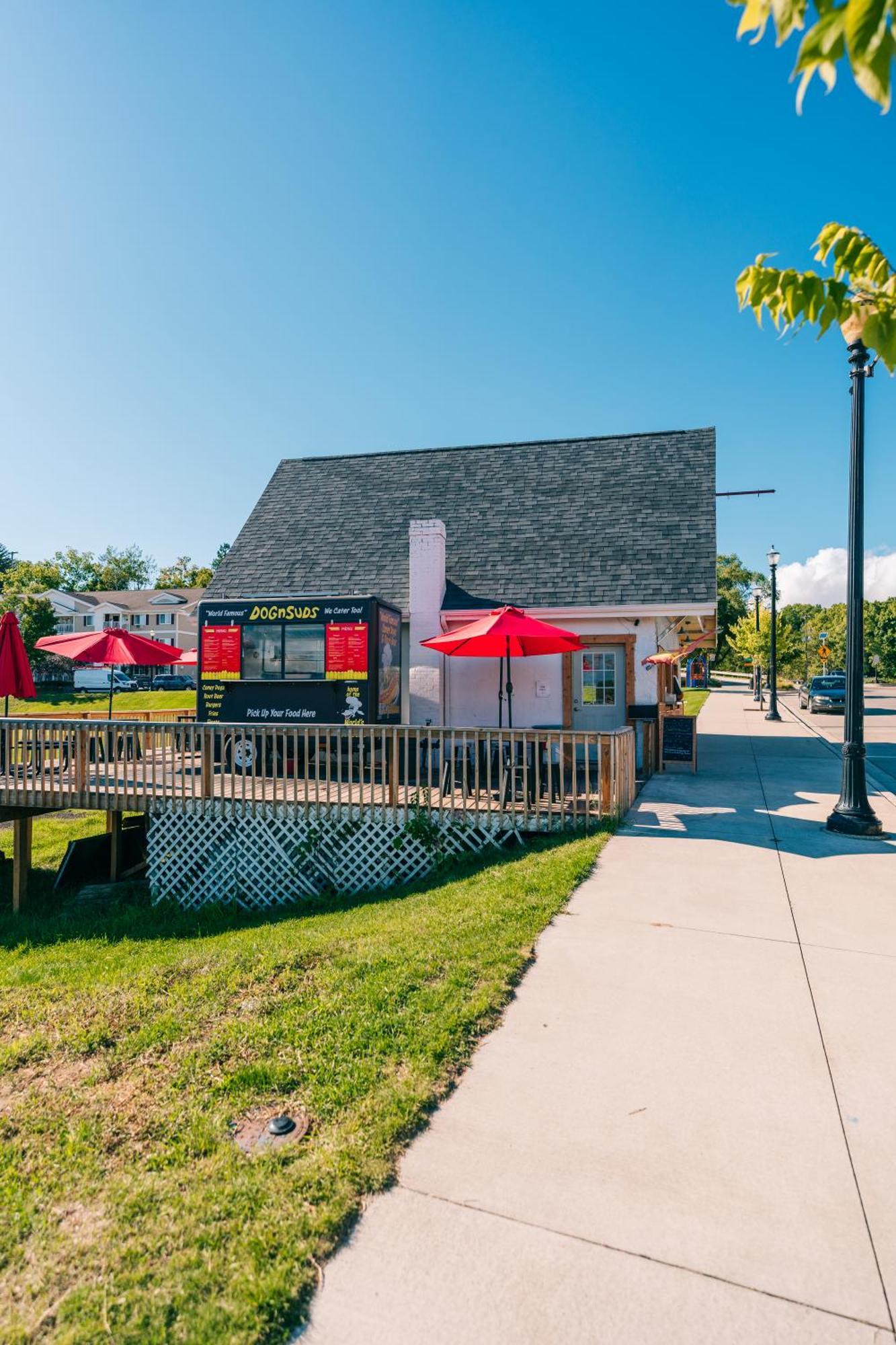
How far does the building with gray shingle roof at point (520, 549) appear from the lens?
13.6 meters

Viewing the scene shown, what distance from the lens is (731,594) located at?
8044 centimetres

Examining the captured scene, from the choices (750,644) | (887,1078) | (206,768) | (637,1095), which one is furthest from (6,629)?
(750,644)

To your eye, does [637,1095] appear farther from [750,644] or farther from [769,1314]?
[750,644]

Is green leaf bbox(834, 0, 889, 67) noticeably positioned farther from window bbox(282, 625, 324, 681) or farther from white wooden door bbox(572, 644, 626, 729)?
white wooden door bbox(572, 644, 626, 729)

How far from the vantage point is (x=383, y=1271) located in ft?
7.68

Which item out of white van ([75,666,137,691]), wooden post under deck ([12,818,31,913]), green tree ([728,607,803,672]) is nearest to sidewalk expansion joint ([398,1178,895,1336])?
wooden post under deck ([12,818,31,913])

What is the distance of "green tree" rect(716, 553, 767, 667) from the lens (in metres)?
72.9

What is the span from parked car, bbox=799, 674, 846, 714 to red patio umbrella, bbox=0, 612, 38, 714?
28.1 meters

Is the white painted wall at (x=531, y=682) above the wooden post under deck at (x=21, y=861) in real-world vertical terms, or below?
above

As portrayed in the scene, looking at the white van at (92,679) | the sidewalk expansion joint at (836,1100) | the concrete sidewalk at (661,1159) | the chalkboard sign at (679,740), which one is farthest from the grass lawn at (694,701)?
the white van at (92,679)

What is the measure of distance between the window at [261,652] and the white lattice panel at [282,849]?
10.2 ft

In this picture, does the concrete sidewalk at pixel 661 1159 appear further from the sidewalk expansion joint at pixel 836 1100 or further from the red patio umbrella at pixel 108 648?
the red patio umbrella at pixel 108 648

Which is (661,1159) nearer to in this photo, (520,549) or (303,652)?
(303,652)

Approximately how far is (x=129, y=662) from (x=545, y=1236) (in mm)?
11229
